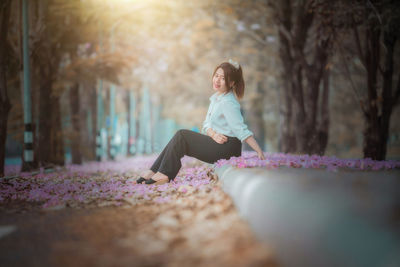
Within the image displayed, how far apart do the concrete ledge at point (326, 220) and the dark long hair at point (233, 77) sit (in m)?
2.85

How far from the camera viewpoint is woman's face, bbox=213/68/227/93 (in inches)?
236

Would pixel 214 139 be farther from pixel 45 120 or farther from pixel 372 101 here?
pixel 45 120

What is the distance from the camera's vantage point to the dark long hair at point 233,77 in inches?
234

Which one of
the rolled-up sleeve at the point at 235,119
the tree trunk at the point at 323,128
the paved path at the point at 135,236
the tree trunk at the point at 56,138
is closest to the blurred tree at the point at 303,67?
the tree trunk at the point at 323,128

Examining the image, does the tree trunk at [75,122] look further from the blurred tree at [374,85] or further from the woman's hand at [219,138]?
the blurred tree at [374,85]

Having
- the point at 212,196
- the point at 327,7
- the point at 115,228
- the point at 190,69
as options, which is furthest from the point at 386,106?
the point at 190,69

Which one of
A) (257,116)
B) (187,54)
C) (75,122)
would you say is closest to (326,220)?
(75,122)

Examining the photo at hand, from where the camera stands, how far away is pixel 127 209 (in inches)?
177

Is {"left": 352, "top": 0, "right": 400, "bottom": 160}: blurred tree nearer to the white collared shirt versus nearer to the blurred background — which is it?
the blurred background

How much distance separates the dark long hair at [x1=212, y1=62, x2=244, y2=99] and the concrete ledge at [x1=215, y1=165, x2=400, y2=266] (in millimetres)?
2853

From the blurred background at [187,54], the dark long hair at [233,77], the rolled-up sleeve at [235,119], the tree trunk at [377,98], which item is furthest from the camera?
the blurred background at [187,54]

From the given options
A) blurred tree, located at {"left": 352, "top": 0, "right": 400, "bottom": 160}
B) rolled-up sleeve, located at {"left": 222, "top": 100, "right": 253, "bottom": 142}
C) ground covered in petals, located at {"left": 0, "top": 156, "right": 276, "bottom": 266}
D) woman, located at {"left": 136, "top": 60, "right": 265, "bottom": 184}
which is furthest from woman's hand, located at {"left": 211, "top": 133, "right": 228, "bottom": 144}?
blurred tree, located at {"left": 352, "top": 0, "right": 400, "bottom": 160}

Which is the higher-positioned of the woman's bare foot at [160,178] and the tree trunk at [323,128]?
the tree trunk at [323,128]

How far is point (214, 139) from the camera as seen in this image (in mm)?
5973
